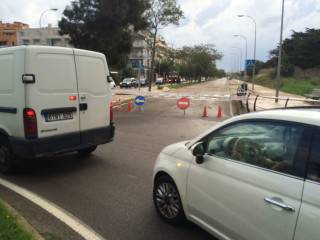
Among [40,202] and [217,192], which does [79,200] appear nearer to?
[40,202]

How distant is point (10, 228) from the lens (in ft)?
10.2

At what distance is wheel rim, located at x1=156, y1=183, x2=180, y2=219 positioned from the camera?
3424mm

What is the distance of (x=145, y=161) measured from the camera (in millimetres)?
6129

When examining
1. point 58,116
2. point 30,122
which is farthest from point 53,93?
point 30,122

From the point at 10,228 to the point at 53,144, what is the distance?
6.43 ft

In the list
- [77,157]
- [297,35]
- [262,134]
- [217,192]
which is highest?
[297,35]

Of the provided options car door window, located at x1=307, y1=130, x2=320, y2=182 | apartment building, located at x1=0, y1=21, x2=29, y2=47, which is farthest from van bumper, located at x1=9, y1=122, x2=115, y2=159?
apartment building, located at x1=0, y1=21, x2=29, y2=47

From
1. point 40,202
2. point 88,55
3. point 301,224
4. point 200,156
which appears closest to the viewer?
point 301,224

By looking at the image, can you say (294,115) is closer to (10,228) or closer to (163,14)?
(10,228)

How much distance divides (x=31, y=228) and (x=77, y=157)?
3.25m

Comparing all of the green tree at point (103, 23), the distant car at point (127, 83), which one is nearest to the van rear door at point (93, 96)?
the green tree at point (103, 23)

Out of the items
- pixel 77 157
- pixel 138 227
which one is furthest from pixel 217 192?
pixel 77 157

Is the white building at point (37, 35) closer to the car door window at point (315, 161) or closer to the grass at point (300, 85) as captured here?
the grass at point (300, 85)

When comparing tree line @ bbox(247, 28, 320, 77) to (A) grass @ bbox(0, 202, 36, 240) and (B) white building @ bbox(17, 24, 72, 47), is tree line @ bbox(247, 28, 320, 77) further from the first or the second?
(A) grass @ bbox(0, 202, 36, 240)
